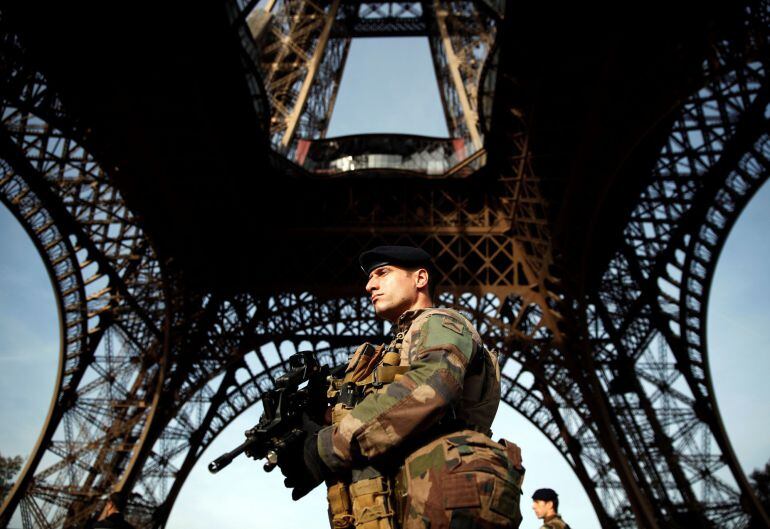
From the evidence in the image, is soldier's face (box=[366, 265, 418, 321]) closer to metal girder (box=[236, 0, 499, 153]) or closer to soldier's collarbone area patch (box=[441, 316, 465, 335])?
soldier's collarbone area patch (box=[441, 316, 465, 335])

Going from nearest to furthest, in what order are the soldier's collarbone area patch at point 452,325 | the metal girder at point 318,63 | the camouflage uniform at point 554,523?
the soldier's collarbone area patch at point 452,325 < the camouflage uniform at point 554,523 < the metal girder at point 318,63

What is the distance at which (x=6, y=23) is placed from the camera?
30.2 ft

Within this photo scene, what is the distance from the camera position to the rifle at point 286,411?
2541mm

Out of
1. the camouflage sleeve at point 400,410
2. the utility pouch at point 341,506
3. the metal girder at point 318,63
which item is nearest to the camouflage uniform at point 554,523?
the utility pouch at point 341,506

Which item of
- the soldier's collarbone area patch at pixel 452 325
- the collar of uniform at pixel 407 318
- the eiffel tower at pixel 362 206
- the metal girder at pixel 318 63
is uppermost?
the metal girder at pixel 318 63

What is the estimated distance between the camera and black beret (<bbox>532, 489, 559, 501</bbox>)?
5.88 metres

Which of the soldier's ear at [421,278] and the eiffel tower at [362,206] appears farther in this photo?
the eiffel tower at [362,206]

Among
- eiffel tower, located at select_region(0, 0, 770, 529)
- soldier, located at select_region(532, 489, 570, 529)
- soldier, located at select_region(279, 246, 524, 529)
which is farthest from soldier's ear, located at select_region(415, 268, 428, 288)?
eiffel tower, located at select_region(0, 0, 770, 529)

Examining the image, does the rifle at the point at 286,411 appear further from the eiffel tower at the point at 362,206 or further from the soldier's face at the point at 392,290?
the eiffel tower at the point at 362,206

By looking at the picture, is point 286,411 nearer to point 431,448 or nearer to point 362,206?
point 431,448

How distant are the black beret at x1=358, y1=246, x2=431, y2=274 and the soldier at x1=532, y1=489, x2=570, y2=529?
154 inches

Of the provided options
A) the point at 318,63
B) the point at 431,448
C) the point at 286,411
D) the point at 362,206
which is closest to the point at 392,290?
the point at 286,411

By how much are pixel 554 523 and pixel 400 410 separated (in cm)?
436

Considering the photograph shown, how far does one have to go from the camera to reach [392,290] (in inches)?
117
